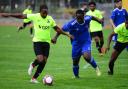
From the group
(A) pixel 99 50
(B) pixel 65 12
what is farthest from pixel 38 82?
(B) pixel 65 12

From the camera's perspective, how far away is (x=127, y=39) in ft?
59.6

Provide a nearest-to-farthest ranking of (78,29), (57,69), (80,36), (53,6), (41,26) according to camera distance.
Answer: (41,26), (78,29), (80,36), (57,69), (53,6)

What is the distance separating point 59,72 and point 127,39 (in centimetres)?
273

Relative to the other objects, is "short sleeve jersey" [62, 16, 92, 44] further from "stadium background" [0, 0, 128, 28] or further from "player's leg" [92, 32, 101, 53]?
"stadium background" [0, 0, 128, 28]

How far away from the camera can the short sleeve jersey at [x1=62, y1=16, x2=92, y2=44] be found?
1736 cm

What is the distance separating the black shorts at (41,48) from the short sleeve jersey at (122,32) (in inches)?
94.1

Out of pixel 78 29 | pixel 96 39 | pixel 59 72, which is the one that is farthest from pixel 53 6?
pixel 78 29

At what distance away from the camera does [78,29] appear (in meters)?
17.4

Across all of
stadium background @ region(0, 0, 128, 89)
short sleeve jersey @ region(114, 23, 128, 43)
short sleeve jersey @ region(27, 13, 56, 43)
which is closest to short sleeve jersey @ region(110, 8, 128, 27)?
stadium background @ region(0, 0, 128, 89)

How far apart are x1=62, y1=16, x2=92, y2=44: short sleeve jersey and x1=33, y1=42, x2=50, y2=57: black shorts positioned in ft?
3.50

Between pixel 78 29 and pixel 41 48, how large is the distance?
58.2 inches

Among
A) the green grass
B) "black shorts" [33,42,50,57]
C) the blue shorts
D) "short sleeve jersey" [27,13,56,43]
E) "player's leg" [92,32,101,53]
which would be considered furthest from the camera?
"player's leg" [92,32,101,53]

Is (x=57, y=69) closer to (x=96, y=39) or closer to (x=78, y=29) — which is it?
(x=78, y=29)

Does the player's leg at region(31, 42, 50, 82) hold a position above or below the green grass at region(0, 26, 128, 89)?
above
